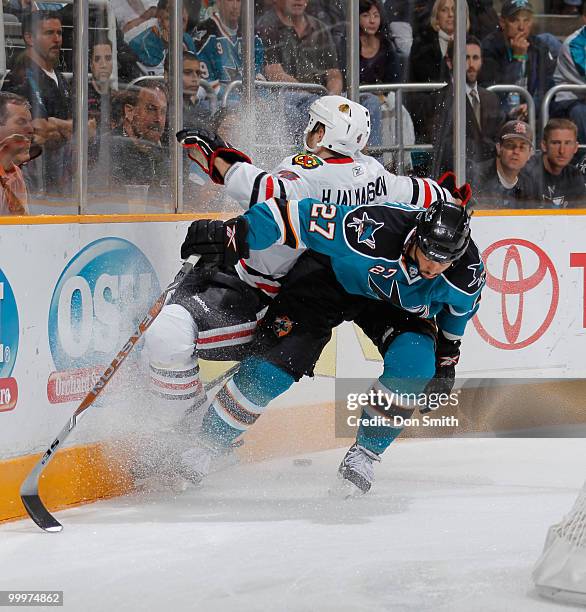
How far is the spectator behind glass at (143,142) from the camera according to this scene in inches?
158

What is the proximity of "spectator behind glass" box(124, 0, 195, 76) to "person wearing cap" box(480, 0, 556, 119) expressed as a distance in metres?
1.48

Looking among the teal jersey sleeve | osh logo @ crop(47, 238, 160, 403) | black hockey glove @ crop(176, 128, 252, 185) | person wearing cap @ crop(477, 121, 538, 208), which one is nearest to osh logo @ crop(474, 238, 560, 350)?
person wearing cap @ crop(477, 121, 538, 208)

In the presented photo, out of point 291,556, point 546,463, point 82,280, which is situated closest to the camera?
point 291,556

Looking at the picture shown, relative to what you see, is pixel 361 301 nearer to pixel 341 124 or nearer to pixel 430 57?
pixel 341 124

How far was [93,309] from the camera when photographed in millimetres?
3633

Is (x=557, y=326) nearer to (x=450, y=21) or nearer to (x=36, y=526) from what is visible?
(x=450, y=21)

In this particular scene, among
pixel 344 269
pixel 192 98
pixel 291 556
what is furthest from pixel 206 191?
pixel 291 556

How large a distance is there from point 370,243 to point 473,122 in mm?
1686

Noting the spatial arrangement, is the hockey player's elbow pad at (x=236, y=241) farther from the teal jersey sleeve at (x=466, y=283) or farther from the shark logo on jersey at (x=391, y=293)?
the teal jersey sleeve at (x=466, y=283)

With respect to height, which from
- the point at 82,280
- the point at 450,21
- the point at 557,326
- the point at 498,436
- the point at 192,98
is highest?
the point at 450,21

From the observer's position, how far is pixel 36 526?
10.5 feet

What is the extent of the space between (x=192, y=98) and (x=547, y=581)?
2.40 metres

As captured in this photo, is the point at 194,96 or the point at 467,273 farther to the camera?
the point at 194,96

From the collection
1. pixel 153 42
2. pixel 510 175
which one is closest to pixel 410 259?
pixel 153 42
